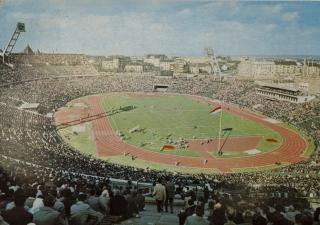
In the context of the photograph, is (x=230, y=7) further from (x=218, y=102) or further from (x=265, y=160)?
(x=218, y=102)

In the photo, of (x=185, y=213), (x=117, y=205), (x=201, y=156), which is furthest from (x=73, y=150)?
(x=185, y=213)

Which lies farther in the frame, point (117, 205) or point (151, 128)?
point (151, 128)

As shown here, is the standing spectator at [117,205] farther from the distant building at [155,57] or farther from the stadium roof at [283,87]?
the stadium roof at [283,87]

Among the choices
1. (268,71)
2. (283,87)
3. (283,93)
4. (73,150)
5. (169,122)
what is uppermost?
(268,71)

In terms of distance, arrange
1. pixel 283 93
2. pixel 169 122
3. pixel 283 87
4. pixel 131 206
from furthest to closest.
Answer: pixel 283 87
pixel 283 93
pixel 169 122
pixel 131 206

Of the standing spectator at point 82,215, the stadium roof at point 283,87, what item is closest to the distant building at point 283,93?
the stadium roof at point 283,87

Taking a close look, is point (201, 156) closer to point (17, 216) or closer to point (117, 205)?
point (117, 205)

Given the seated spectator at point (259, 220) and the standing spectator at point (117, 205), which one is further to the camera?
the standing spectator at point (117, 205)

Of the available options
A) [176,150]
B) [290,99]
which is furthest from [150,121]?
[290,99]
